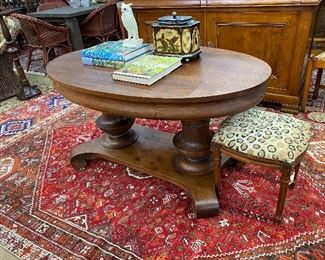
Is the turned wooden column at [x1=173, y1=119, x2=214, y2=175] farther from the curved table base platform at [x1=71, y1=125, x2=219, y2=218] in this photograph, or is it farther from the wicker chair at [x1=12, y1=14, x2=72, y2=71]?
the wicker chair at [x1=12, y1=14, x2=72, y2=71]

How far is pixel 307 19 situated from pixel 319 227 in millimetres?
1428

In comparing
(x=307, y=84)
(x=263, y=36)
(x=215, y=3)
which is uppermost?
(x=215, y=3)

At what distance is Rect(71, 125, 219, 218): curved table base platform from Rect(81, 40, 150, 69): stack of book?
569 mm

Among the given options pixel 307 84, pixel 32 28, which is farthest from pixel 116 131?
pixel 32 28

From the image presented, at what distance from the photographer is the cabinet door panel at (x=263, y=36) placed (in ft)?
6.84

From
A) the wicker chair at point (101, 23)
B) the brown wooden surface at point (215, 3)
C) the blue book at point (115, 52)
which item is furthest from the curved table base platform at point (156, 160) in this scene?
the wicker chair at point (101, 23)

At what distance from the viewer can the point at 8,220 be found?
150 cm

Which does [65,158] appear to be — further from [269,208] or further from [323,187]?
[323,187]

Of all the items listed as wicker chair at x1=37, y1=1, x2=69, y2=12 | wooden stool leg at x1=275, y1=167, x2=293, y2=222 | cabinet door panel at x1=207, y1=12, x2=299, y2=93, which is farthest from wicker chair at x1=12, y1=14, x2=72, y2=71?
wooden stool leg at x1=275, y1=167, x2=293, y2=222

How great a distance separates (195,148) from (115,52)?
664mm

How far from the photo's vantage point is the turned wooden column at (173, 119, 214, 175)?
1461 millimetres

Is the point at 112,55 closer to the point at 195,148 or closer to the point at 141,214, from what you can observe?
the point at 195,148

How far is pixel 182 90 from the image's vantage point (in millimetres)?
1168

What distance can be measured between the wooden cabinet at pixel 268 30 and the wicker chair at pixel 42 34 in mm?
1551
